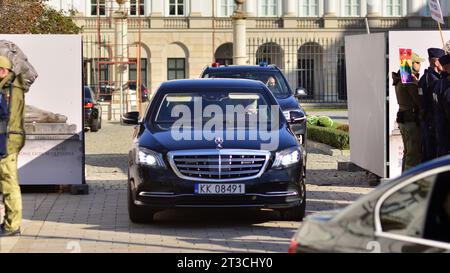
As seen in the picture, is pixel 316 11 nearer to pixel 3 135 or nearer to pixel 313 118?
pixel 313 118

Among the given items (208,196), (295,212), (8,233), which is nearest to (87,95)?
(295,212)

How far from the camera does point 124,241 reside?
11453 mm

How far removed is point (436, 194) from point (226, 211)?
27.9ft

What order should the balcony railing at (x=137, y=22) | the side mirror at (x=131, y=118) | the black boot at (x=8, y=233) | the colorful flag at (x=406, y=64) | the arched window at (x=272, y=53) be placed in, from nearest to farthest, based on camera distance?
the black boot at (x=8, y=233)
the side mirror at (x=131, y=118)
the colorful flag at (x=406, y=64)
the arched window at (x=272, y=53)
the balcony railing at (x=137, y=22)

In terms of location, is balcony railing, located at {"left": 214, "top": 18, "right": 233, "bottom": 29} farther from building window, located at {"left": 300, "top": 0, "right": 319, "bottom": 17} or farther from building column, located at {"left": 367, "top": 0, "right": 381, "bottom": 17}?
building column, located at {"left": 367, "top": 0, "right": 381, "bottom": 17}

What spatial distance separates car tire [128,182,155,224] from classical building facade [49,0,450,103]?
60554 millimetres

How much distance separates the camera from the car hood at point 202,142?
40.8ft

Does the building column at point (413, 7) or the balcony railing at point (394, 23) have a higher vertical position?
the building column at point (413, 7)

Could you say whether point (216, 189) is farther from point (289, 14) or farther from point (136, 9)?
point (289, 14)

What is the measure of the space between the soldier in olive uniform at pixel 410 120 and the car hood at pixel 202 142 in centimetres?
204

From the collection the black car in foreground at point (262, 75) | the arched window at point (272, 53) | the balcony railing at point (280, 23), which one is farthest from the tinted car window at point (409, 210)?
the balcony railing at point (280, 23)

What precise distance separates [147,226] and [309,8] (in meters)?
65.6

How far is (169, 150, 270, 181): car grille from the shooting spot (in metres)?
12.3

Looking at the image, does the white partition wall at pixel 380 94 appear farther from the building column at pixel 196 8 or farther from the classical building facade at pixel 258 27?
the building column at pixel 196 8
